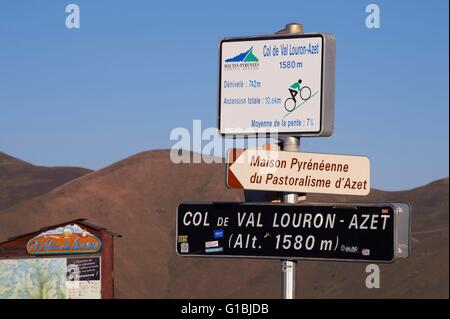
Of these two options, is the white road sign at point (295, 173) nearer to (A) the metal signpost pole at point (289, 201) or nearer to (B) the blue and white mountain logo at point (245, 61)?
(A) the metal signpost pole at point (289, 201)

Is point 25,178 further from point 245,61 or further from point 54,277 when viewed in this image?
point 245,61

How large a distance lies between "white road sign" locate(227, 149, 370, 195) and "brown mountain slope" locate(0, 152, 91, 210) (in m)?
97.6

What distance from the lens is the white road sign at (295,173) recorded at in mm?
7148

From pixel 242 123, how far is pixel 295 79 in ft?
1.82

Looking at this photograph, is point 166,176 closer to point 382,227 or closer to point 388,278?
point 388,278

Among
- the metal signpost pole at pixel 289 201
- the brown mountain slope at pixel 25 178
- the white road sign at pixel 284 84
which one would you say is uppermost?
the white road sign at pixel 284 84

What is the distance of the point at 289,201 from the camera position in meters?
7.30

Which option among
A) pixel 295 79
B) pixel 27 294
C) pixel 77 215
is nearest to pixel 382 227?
pixel 295 79

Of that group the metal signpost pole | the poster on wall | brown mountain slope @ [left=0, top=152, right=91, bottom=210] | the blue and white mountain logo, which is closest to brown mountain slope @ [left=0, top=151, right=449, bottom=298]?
brown mountain slope @ [left=0, top=152, right=91, bottom=210]

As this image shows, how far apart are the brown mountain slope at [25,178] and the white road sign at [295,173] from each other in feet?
320

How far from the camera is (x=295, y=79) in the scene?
7.14 metres

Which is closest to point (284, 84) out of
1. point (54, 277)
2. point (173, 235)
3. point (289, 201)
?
point (289, 201)

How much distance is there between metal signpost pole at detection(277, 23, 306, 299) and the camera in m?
6.96

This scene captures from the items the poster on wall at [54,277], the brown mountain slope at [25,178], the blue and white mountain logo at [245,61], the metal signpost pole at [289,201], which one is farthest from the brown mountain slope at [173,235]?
Answer: the blue and white mountain logo at [245,61]
